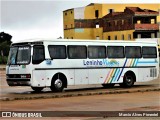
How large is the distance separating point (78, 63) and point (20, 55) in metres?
2.96

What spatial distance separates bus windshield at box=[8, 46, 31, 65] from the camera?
23.2 meters

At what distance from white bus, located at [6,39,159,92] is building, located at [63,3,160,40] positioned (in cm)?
4659

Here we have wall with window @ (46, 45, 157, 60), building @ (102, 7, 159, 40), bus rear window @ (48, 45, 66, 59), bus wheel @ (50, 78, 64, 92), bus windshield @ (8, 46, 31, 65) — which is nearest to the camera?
bus windshield @ (8, 46, 31, 65)

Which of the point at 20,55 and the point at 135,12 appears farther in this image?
the point at 135,12

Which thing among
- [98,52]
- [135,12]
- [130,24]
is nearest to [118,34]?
[130,24]

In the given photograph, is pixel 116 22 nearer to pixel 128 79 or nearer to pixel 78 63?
pixel 128 79

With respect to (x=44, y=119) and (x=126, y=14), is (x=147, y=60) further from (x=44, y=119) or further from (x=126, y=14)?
(x=126, y=14)

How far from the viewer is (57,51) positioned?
24.0 meters

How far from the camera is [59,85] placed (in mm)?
23578

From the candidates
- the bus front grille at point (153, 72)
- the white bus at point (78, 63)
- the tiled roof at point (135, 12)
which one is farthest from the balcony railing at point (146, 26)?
the white bus at point (78, 63)

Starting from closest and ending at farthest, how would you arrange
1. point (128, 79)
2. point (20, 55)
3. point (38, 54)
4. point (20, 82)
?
point (20, 82)
point (38, 54)
point (20, 55)
point (128, 79)

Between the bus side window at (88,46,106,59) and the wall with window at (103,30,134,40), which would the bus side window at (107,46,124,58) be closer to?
the bus side window at (88,46,106,59)

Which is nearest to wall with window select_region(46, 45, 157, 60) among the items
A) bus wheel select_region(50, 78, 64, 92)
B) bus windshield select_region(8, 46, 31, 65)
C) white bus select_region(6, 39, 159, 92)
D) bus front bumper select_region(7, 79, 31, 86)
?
white bus select_region(6, 39, 159, 92)

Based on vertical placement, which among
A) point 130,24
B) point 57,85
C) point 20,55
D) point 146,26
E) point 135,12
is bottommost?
point 57,85
